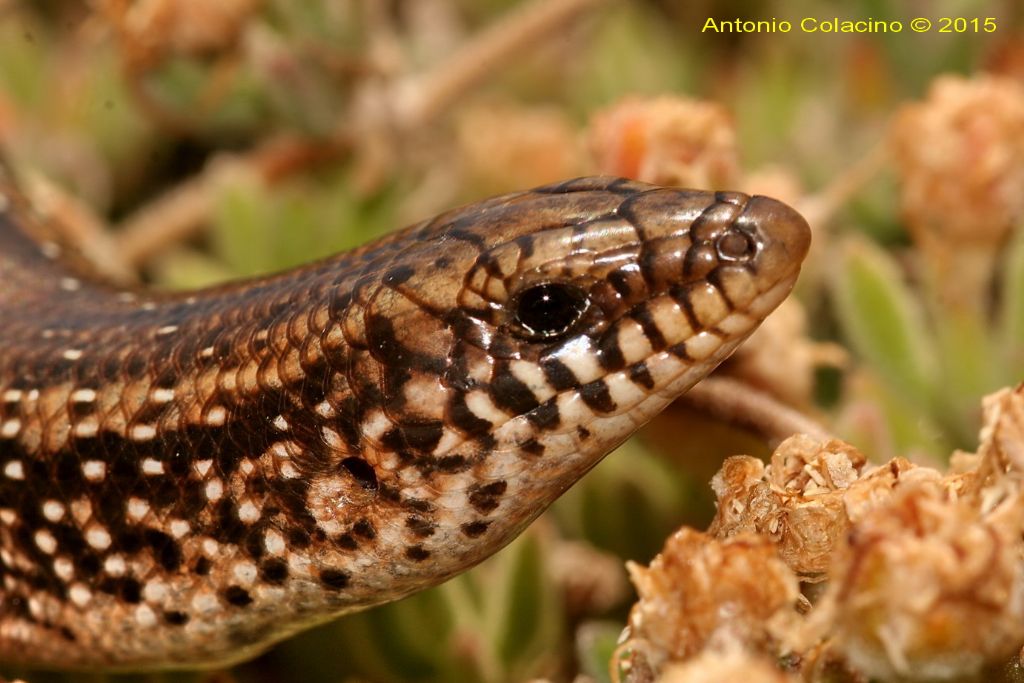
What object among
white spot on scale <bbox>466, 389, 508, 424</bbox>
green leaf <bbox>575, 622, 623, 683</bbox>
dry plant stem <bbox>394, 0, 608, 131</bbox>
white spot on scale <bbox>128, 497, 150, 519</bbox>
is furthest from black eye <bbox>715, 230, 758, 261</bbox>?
dry plant stem <bbox>394, 0, 608, 131</bbox>

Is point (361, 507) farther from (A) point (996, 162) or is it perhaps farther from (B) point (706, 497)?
(A) point (996, 162)

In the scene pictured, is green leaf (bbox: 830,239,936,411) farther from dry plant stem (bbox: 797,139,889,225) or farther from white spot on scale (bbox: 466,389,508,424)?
white spot on scale (bbox: 466,389,508,424)

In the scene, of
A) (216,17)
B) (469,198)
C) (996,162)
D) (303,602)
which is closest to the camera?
Result: (303,602)

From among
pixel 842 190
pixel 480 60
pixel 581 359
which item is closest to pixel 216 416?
pixel 581 359

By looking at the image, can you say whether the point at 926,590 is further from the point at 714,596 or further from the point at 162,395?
the point at 162,395

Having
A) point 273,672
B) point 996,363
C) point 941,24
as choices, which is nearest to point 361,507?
point 273,672

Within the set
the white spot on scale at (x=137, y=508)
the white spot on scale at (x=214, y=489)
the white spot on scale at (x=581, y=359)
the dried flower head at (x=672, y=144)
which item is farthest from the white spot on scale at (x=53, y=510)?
the dried flower head at (x=672, y=144)
